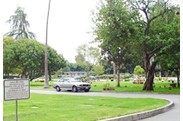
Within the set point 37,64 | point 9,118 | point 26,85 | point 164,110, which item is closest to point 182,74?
point 26,85

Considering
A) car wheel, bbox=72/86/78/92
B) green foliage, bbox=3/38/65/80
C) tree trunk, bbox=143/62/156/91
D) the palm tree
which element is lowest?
car wheel, bbox=72/86/78/92

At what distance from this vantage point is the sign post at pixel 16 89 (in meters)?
5.44

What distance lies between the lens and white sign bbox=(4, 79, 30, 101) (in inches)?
214

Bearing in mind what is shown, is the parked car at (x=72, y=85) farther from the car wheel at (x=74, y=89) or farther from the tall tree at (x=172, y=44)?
the tall tree at (x=172, y=44)

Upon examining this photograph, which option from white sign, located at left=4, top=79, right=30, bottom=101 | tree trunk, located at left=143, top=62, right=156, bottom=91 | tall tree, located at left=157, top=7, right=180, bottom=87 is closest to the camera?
white sign, located at left=4, top=79, right=30, bottom=101

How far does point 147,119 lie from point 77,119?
80.1 inches

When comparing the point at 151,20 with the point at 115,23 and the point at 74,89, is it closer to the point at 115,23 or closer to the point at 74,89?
the point at 115,23

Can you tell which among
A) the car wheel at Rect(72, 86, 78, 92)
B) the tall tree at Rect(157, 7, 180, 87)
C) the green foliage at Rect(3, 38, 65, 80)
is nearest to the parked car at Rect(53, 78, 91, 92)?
the car wheel at Rect(72, 86, 78, 92)

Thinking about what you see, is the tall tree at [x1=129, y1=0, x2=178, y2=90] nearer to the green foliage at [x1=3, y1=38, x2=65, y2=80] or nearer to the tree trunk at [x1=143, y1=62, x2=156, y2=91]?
the tree trunk at [x1=143, y1=62, x2=156, y2=91]

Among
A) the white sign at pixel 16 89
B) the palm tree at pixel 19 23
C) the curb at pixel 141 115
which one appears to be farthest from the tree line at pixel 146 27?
the palm tree at pixel 19 23

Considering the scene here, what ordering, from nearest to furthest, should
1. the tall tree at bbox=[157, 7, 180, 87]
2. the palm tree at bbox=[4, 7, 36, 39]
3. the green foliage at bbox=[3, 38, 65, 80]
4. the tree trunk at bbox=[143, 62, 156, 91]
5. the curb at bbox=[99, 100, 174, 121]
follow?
the curb at bbox=[99, 100, 174, 121]
the tall tree at bbox=[157, 7, 180, 87]
the tree trunk at bbox=[143, 62, 156, 91]
the green foliage at bbox=[3, 38, 65, 80]
the palm tree at bbox=[4, 7, 36, 39]

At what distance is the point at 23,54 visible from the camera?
32.3 metres

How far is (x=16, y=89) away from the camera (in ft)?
18.4

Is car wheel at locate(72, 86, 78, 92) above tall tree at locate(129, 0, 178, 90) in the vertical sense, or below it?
below
